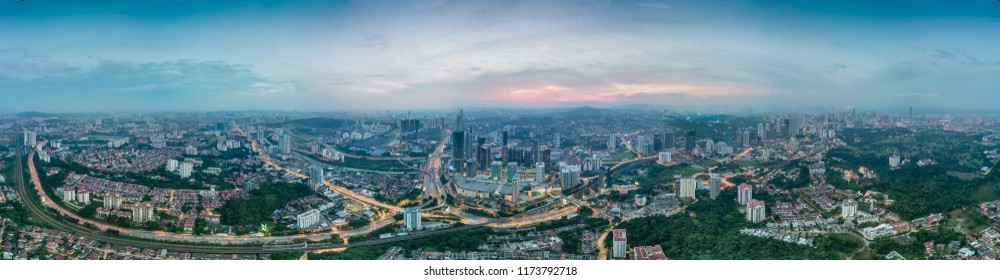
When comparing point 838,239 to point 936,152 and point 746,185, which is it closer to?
point 746,185

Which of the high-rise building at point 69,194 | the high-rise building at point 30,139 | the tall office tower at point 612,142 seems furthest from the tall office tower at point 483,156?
the high-rise building at point 30,139

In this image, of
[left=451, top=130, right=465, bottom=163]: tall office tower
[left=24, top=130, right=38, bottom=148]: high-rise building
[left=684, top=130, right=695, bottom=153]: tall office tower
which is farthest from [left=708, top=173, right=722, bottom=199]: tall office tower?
[left=24, top=130, right=38, bottom=148]: high-rise building

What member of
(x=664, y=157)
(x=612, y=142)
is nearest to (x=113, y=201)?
(x=612, y=142)

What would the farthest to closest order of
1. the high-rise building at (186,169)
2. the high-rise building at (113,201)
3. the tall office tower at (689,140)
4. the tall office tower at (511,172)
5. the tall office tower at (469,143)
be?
the tall office tower at (689,140) → the tall office tower at (469,143) → the tall office tower at (511,172) → the high-rise building at (186,169) → the high-rise building at (113,201)

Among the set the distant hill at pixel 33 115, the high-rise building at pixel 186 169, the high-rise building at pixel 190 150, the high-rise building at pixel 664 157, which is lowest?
the high-rise building at pixel 186 169

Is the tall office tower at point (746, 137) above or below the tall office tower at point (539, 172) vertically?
above

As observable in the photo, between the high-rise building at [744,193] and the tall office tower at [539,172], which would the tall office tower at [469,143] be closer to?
the tall office tower at [539,172]

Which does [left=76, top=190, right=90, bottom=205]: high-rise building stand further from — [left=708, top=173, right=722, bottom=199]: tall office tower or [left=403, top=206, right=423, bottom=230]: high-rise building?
[left=708, top=173, right=722, bottom=199]: tall office tower
